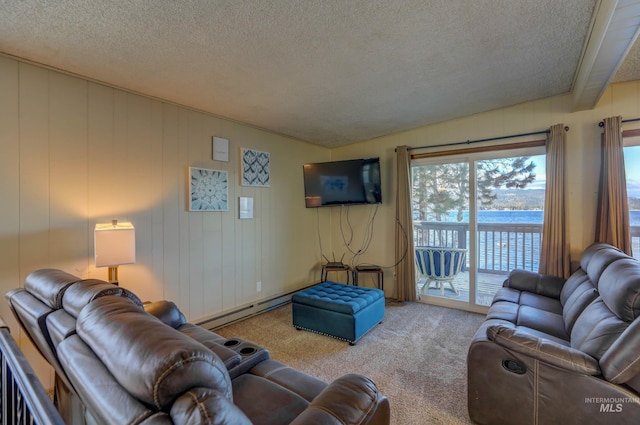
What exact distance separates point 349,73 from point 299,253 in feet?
8.94

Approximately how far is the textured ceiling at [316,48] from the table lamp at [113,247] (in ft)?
4.08

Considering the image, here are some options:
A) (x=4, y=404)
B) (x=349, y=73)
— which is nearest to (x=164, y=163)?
(x=349, y=73)

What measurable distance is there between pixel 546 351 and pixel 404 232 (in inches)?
104

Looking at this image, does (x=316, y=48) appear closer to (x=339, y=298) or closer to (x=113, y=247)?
(x=113, y=247)

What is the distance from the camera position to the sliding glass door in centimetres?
352

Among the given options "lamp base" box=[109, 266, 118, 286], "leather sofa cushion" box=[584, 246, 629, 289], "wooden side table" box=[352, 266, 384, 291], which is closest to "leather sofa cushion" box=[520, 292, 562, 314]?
"leather sofa cushion" box=[584, 246, 629, 289]

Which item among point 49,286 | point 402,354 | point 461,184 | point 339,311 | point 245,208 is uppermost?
→ point 461,184

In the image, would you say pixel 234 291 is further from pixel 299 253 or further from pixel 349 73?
pixel 349 73

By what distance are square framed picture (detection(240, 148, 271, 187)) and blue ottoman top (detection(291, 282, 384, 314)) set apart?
1.52 metres

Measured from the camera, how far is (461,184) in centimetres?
392

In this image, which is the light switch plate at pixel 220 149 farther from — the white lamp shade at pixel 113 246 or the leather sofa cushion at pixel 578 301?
the leather sofa cushion at pixel 578 301

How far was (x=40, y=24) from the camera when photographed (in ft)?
5.60

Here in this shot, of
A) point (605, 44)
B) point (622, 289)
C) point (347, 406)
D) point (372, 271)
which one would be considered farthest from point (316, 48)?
point (372, 271)

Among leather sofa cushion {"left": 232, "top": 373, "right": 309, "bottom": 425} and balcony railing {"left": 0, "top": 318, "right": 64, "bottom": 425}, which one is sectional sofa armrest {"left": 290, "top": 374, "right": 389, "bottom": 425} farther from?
balcony railing {"left": 0, "top": 318, "right": 64, "bottom": 425}
